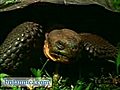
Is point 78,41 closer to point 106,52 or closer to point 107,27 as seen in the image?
point 106,52

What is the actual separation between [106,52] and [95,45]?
111 mm

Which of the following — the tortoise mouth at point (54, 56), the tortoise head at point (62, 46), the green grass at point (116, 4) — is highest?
the green grass at point (116, 4)

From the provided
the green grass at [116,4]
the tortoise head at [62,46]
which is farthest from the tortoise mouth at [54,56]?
the green grass at [116,4]

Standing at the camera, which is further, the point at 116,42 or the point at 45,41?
the point at 116,42

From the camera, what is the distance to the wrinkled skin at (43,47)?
3.28 metres

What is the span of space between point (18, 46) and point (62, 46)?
351 mm

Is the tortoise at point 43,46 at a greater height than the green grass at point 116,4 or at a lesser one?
lesser

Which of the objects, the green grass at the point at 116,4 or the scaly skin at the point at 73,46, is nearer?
the scaly skin at the point at 73,46

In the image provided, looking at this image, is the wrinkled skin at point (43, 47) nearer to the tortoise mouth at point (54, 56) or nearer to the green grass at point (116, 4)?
the tortoise mouth at point (54, 56)

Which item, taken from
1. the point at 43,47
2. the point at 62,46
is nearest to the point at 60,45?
the point at 62,46

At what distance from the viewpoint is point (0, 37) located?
3646 millimetres

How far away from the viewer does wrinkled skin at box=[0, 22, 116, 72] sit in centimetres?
328

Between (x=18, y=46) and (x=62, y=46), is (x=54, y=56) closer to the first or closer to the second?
(x=62, y=46)

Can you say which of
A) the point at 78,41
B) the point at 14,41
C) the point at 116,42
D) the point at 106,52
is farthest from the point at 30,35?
the point at 116,42
